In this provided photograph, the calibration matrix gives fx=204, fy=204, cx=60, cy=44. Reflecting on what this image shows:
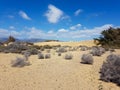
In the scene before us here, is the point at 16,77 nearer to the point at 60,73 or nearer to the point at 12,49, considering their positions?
the point at 60,73

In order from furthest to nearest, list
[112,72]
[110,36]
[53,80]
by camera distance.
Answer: [110,36]
[112,72]
[53,80]

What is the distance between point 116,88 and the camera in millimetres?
11008

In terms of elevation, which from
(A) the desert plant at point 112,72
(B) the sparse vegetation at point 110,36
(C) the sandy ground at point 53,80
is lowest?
(C) the sandy ground at point 53,80

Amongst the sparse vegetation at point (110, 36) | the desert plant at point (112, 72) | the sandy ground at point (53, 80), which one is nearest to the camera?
the sandy ground at point (53, 80)

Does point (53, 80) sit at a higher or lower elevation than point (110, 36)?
lower

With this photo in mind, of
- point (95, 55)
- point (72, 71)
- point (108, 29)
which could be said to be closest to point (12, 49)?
point (95, 55)

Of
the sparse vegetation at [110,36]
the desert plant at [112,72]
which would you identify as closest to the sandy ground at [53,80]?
the desert plant at [112,72]

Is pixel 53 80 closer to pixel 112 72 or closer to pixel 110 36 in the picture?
pixel 112 72

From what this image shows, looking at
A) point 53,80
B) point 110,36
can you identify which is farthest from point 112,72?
point 110,36

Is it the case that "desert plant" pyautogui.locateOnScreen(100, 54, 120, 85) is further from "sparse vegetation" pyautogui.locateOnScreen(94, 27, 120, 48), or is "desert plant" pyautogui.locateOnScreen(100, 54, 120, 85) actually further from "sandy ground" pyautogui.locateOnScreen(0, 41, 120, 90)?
"sparse vegetation" pyautogui.locateOnScreen(94, 27, 120, 48)

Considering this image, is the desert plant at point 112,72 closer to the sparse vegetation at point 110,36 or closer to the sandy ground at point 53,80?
the sandy ground at point 53,80

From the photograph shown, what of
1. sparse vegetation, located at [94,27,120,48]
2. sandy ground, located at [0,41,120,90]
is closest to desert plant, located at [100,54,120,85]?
sandy ground, located at [0,41,120,90]

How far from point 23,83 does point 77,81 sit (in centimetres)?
312

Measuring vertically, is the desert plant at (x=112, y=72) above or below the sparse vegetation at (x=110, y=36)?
below
